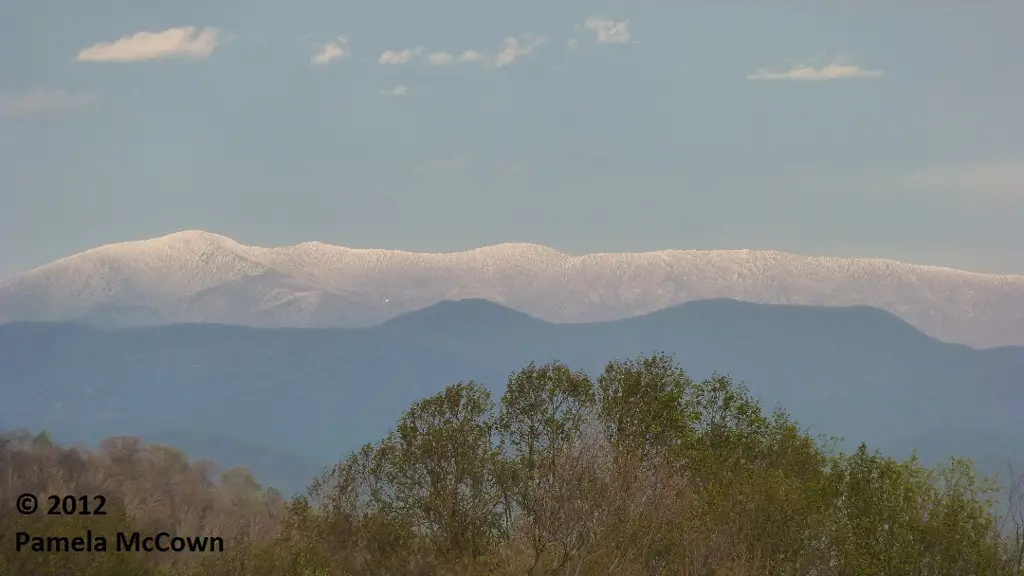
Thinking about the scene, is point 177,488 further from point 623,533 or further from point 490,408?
point 623,533

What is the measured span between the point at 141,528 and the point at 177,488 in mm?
50738

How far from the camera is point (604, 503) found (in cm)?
3631

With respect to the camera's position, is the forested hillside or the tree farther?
the tree

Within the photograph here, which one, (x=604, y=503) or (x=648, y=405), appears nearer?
(x=604, y=503)

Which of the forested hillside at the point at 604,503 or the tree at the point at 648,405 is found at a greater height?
the tree at the point at 648,405

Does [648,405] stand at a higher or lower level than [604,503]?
higher

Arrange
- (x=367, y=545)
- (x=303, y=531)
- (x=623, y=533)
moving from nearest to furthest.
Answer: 1. (x=623, y=533)
2. (x=367, y=545)
3. (x=303, y=531)

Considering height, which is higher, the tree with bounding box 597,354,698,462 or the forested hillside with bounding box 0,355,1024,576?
the tree with bounding box 597,354,698,462

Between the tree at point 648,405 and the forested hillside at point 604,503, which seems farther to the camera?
the tree at point 648,405

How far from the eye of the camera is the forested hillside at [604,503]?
39812mm

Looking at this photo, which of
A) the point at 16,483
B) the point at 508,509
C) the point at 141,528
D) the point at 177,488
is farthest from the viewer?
the point at 177,488

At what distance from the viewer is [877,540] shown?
2189 inches

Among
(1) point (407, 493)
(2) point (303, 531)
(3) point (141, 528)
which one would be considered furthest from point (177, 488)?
(1) point (407, 493)

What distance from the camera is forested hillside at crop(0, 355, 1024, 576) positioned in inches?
1567
